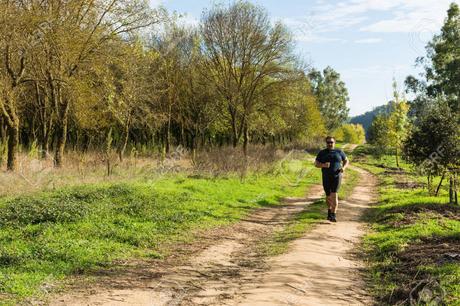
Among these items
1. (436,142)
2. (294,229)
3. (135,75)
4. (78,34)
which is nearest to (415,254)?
(294,229)

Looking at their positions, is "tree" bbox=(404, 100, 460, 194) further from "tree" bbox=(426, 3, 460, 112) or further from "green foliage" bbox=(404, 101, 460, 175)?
"tree" bbox=(426, 3, 460, 112)

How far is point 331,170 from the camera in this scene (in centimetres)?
1246

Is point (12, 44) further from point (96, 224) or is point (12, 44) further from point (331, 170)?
point (331, 170)

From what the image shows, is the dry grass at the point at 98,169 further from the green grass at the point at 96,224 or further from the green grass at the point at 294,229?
the green grass at the point at 294,229

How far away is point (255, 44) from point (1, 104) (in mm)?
19976

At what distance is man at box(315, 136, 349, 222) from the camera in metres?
12.4

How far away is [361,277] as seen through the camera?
24.6 feet

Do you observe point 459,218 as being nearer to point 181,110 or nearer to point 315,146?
point 181,110

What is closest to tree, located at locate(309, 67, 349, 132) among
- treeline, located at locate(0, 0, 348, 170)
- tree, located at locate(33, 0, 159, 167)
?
treeline, located at locate(0, 0, 348, 170)

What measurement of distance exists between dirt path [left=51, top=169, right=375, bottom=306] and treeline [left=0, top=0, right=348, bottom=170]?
1111cm

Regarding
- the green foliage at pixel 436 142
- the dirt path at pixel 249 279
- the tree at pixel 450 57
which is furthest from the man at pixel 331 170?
the tree at pixel 450 57

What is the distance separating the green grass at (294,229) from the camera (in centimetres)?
940

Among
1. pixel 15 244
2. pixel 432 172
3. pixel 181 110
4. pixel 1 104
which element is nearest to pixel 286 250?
pixel 15 244

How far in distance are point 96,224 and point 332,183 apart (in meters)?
6.28
